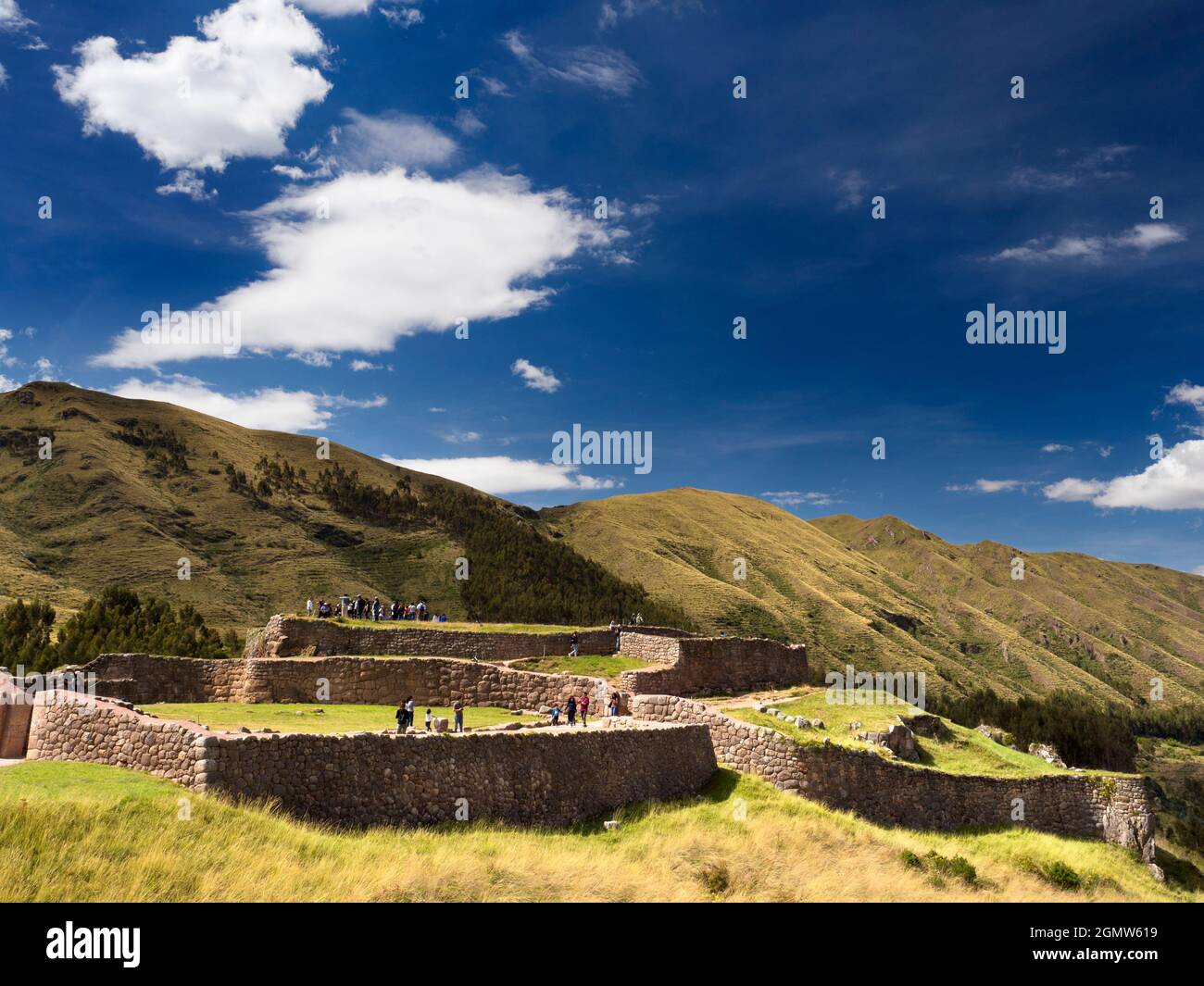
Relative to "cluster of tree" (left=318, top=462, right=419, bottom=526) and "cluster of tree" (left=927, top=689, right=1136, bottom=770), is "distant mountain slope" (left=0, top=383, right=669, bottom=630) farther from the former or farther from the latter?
"cluster of tree" (left=927, top=689, right=1136, bottom=770)

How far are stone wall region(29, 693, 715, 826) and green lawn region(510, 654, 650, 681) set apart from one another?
11580mm

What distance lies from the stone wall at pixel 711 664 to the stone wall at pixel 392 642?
3831 mm

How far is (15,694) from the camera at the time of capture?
49.5 feet

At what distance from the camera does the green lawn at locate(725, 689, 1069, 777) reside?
26.8 metres

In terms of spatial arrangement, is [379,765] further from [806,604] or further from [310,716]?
[806,604]

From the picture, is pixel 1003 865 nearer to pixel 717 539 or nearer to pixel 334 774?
pixel 334 774

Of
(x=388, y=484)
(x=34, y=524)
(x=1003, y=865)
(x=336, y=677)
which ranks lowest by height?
(x=1003, y=865)

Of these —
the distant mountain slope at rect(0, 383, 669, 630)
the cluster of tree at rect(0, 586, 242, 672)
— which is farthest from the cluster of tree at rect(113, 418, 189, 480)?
the cluster of tree at rect(0, 586, 242, 672)

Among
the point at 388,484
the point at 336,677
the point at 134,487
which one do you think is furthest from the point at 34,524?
the point at 336,677

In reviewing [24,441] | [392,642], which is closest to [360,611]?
[392,642]

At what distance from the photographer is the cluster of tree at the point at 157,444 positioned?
380 ft

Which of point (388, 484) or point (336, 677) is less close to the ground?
point (388, 484)
